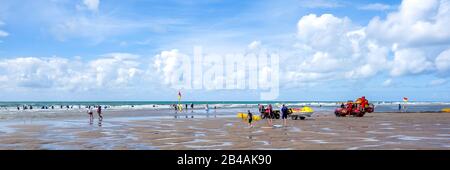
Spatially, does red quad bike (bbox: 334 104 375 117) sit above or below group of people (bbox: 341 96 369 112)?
below

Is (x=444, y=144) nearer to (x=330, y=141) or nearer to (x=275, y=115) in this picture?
(x=330, y=141)

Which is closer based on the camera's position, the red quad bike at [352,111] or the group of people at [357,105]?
the red quad bike at [352,111]

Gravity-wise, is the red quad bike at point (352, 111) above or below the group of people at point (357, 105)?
below

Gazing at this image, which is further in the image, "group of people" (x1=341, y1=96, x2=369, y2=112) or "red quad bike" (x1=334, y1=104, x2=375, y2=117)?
"group of people" (x1=341, y1=96, x2=369, y2=112)

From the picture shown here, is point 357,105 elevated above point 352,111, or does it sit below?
above

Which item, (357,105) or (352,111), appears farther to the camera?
(357,105)
